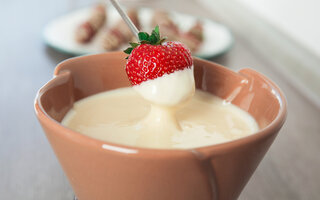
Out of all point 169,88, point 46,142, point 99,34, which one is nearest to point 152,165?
point 169,88

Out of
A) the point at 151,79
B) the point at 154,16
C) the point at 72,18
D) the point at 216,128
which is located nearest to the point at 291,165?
the point at 216,128

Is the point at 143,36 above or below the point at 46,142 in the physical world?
above

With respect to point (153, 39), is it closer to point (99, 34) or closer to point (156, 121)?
point (156, 121)

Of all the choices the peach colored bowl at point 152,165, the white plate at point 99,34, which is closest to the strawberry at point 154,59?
the peach colored bowl at point 152,165

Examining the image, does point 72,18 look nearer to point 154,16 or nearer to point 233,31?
point 154,16

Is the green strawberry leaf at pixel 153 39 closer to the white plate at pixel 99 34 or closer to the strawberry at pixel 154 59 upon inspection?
the strawberry at pixel 154 59
